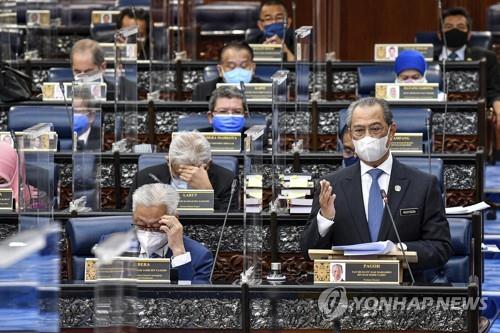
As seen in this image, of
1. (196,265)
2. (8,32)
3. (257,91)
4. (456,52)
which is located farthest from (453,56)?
(196,265)

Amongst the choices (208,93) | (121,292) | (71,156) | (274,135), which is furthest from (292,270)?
(121,292)

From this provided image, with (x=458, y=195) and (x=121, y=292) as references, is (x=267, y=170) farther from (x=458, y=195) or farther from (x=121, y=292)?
(x=121, y=292)

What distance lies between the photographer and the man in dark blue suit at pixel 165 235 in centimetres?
719

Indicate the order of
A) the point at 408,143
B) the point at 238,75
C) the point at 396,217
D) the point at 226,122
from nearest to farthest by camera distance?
1. the point at 396,217
2. the point at 408,143
3. the point at 226,122
4. the point at 238,75

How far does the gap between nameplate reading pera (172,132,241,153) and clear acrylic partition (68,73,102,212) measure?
28.8 inches

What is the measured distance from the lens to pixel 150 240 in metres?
7.23

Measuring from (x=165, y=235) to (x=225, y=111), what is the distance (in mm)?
3001

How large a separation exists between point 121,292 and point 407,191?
3.31 metres

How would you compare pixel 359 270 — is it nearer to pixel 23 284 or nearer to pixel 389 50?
pixel 23 284

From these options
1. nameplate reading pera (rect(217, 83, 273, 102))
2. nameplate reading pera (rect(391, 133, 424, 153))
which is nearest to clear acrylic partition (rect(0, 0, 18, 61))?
nameplate reading pera (rect(217, 83, 273, 102))

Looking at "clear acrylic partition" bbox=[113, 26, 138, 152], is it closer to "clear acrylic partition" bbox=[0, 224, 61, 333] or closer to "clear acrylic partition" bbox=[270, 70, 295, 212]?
"clear acrylic partition" bbox=[270, 70, 295, 212]

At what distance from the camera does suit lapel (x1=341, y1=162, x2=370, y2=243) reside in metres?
7.08

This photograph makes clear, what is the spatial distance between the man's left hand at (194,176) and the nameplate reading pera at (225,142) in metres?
1.19

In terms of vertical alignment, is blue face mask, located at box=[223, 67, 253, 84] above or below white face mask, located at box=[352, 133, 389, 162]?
above
